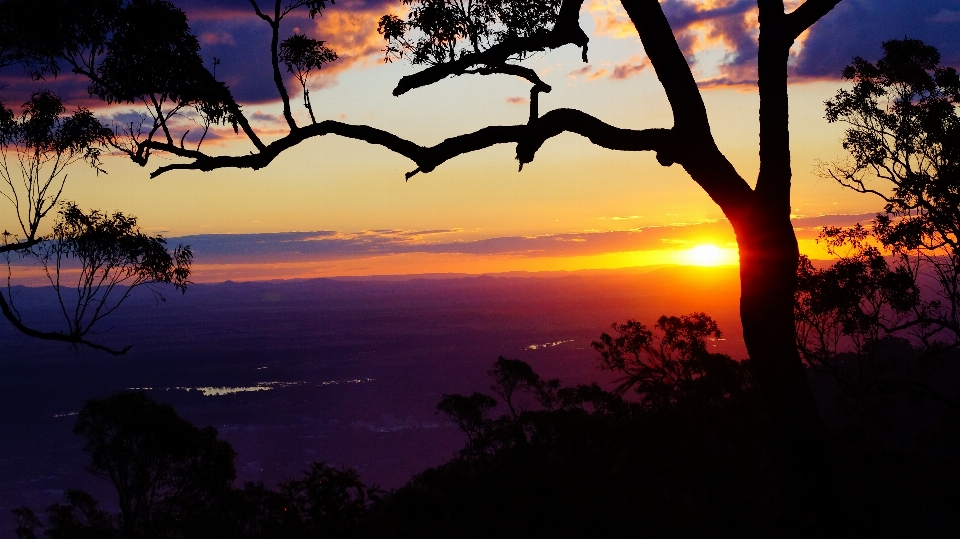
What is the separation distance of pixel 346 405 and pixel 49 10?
133 metres

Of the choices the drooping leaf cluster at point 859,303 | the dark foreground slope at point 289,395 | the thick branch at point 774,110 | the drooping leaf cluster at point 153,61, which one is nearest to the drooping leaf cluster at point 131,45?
the drooping leaf cluster at point 153,61

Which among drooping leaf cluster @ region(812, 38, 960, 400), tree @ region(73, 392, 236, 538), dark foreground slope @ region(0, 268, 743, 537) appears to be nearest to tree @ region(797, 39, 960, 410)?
Result: drooping leaf cluster @ region(812, 38, 960, 400)

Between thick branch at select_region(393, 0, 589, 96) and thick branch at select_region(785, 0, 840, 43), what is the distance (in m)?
1.88

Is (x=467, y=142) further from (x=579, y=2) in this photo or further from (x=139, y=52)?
(x=139, y=52)

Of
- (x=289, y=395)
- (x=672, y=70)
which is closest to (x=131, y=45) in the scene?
(x=672, y=70)

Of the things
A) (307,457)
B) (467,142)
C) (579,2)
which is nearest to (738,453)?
(467,142)

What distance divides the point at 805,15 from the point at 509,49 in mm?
2492

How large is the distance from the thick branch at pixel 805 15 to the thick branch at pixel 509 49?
1878 mm

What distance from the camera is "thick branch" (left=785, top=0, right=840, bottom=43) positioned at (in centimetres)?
611

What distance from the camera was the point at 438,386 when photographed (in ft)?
479

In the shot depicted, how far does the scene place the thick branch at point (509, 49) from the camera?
6281 millimetres

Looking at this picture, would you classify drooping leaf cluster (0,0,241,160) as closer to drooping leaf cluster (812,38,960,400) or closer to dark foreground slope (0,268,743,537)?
drooping leaf cluster (812,38,960,400)

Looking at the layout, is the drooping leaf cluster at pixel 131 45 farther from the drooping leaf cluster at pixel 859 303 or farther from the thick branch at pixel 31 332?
the drooping leaf cluster at pixel 859 303

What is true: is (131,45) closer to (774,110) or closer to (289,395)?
(774,110)
